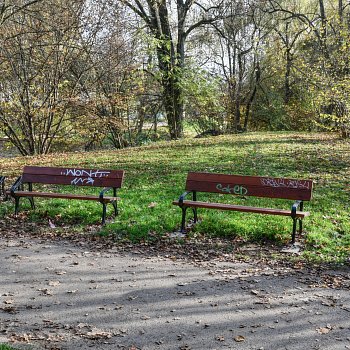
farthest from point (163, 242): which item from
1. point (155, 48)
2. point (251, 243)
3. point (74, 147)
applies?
point (155, 48)

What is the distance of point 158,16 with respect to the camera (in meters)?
21.6

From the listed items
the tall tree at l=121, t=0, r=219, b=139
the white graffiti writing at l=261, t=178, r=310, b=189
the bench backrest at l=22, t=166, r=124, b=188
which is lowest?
the white graffiti writing at l=261, t=178, r=310, b=189

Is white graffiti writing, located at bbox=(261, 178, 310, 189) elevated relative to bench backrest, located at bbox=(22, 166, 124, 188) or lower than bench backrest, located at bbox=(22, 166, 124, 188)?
lower

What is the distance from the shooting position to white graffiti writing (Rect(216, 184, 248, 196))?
721 centimetres

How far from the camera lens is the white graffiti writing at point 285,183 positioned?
6781 millimetres

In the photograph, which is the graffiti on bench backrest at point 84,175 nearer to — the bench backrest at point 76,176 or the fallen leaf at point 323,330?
the bench backrest at point 76,176

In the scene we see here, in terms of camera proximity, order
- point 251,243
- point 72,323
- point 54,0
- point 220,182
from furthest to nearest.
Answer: point 54,0, point 220,182, point 251,243, point 72,323

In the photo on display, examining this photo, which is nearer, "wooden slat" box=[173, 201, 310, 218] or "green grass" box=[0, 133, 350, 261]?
"wooden slat" box=[173, 201, 310, 218]

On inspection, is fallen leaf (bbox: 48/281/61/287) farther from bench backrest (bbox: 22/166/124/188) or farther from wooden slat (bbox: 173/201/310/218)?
bench backrest (bbox: 22/166/124/188)

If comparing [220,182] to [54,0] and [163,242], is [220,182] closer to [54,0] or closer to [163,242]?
[163,242]

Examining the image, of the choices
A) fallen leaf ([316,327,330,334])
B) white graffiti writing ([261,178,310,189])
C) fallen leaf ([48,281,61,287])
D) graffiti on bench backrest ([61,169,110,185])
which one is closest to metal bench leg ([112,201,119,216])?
→ graffiti on bench backrest ([61,169,110,185])

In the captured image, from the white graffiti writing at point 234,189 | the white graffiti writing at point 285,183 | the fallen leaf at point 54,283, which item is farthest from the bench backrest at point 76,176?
the fallen leaf at point 54,283

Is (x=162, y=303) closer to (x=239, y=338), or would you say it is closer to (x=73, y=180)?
(x=239, y=338)

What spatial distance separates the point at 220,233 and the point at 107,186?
2.10 meters
